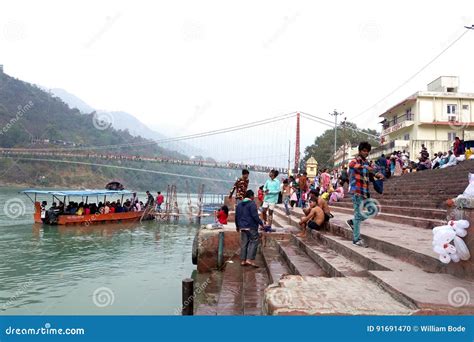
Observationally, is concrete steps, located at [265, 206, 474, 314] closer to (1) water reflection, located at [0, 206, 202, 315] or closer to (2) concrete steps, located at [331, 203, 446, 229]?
(2) concrete steps, located at [331, 203, 446, 229]

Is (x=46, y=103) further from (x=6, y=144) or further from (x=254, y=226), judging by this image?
(x=254, y=226)

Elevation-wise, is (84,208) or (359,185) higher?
(359,185)

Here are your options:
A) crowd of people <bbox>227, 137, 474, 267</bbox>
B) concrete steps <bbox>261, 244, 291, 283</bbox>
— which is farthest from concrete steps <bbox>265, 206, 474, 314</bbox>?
crowd of people <bbox>227, 137, 474, 267</bbox>

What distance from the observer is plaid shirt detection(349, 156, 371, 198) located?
4871 millimetres

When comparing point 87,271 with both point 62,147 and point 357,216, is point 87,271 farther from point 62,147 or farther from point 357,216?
point 62,147

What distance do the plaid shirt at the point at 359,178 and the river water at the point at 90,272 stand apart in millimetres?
3495

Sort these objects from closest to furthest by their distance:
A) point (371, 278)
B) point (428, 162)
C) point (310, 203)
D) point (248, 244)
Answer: point (371, 278) → point (248, 244) → point (310, 203) → point (428, 162)

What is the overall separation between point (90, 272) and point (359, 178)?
690cm

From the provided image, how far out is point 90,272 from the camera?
894 cm

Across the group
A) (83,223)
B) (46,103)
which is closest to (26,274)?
(83,223)

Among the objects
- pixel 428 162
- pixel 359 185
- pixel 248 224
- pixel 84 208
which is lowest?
pixel 84 208

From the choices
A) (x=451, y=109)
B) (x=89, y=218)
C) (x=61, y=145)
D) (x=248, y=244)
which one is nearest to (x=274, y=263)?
(x=248, y=244)

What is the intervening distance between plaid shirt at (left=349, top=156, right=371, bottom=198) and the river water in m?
3.49

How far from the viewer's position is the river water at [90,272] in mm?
6441
